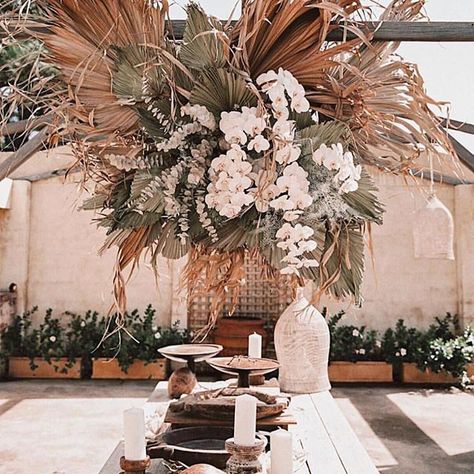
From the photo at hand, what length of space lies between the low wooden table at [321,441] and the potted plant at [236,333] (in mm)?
3889

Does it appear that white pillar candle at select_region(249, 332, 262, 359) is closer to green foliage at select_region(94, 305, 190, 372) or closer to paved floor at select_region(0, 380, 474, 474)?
paved floor at select_region(0, 380, 474, 474)

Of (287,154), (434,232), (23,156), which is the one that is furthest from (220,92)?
(434,232)

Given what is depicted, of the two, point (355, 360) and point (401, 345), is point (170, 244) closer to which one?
point (355, 360)

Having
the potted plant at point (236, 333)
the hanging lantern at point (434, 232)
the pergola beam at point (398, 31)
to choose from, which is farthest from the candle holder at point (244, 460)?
the potted plant at point (236, 333)

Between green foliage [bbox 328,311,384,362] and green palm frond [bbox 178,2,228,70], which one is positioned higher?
green palm frond [bbox 178,2,228,70]

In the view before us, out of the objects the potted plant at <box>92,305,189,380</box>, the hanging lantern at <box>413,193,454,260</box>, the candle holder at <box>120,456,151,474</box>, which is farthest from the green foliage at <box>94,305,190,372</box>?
the candle holder at <box>120,456,151,474</box>

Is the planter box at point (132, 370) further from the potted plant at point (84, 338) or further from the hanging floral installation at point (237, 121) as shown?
the hanging floral installation at point (237, 121)

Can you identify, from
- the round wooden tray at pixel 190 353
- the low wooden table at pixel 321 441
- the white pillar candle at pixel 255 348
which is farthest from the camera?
the white pillar candle at pixel 255 348

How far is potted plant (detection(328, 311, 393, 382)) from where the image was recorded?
6.87 meters

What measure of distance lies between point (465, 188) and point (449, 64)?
19.5ft

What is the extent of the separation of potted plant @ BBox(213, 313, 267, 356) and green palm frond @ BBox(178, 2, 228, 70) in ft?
19.0

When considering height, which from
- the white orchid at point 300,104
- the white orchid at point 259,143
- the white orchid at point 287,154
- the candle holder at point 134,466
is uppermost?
the white orchid at point 300,104

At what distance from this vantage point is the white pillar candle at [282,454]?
4.72ft

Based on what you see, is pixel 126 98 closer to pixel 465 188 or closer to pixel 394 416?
pixel 394 416
